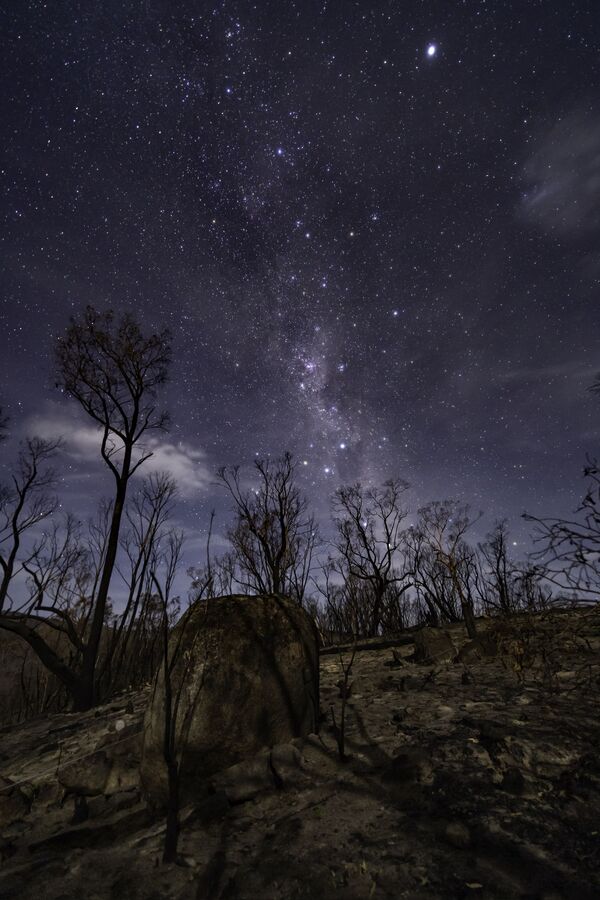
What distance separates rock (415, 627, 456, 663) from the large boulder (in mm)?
4639

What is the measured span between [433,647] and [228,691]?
6153mm

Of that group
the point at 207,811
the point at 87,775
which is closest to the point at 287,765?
the point at 207,811

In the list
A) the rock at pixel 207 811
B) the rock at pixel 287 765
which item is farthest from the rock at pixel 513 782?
the rock at pixel 207 811

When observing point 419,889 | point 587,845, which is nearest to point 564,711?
point 587,845

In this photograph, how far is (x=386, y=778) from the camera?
12.0ft

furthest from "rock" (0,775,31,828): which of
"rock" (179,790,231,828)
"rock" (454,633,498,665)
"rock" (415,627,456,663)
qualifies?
"rock" (454,633,498,665)

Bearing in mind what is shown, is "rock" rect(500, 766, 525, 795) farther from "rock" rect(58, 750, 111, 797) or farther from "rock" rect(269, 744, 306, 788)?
"rock" rect(58, 750, 111, 797)

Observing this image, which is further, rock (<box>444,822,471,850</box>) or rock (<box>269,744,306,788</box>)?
rock (<box>269,744,306,788</box>)

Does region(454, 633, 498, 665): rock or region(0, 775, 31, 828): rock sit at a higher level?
region(454, 633, 498, 665): rock

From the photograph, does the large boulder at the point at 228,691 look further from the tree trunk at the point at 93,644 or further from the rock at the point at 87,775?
the tree trunk at the point at 93,644

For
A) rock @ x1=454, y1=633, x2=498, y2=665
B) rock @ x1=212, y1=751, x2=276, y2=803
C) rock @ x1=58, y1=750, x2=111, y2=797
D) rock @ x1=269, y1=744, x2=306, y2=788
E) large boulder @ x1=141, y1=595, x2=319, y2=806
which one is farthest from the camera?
rock @ x1=454, y1=633, x2=498, y2=665

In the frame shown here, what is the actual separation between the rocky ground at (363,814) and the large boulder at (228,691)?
203 mm

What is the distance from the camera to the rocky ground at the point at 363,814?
2572mm

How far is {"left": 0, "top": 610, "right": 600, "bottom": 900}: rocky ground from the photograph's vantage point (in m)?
2.57
